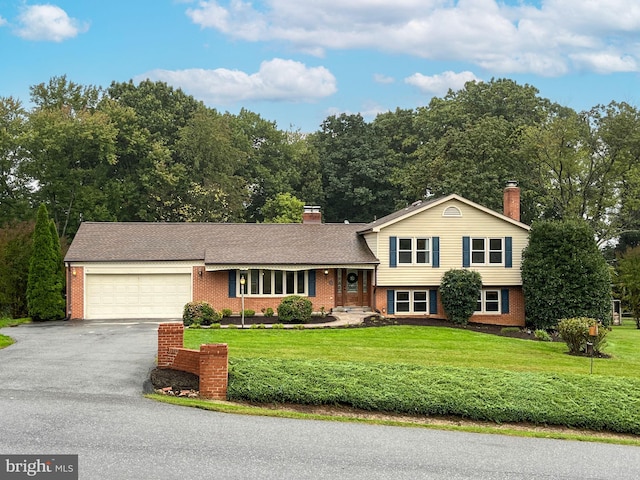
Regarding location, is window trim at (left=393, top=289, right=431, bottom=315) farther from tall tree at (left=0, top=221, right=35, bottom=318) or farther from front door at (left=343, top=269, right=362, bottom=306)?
tall tree at (left=0, top=221, right=35, bottom=318)

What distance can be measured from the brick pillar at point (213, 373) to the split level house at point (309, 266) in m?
15.2

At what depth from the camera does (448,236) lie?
2934 cm

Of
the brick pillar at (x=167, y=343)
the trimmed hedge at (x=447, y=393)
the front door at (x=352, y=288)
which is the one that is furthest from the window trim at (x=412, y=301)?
the brick pillar at (x=167, y=343)

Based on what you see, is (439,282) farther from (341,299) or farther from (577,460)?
(577,460)

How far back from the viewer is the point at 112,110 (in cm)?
4497

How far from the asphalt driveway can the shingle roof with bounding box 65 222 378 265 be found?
15.4 meters

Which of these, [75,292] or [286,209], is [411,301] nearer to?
[75,292]

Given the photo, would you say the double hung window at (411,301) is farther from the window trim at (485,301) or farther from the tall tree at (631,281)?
the tall tree at (631,281)

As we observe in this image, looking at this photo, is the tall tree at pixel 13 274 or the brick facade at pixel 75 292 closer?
the brick facade at pixel 75 292

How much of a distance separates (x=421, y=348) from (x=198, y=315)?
9376mm

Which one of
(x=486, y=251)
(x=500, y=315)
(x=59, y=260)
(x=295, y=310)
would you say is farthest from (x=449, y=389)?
(x=59, y=260)

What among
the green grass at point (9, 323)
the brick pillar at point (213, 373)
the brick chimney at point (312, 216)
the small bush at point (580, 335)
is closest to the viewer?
the brick pillar at point (213, 373)

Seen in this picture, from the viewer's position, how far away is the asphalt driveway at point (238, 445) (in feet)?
27.3

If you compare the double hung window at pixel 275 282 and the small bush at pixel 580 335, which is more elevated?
the double hung window at pixel 275 282
